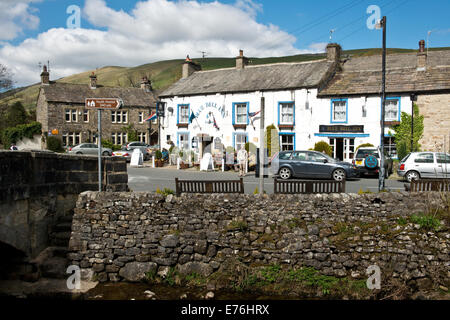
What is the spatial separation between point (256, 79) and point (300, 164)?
13.0 m

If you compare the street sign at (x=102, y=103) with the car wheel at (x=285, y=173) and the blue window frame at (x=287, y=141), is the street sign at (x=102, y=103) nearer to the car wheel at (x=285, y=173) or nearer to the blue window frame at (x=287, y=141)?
the car wheel at (x=285, y=173)

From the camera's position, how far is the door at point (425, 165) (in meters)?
16.8

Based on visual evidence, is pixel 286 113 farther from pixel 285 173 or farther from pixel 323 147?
pixel 285 173

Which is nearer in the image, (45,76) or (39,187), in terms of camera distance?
(39,187)

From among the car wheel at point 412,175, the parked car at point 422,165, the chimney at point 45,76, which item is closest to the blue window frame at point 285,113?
the parked car at point 422,165

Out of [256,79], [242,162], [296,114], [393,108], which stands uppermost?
[256,79]

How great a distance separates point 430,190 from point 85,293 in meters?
9.41

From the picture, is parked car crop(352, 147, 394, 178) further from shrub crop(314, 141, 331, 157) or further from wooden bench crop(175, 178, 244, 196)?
wooden bench crop(175, 178, 244, 196)

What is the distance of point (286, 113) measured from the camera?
26.9m

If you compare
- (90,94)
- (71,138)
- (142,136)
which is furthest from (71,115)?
(142,136)

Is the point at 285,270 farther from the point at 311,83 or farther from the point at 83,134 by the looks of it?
the point at 83,134

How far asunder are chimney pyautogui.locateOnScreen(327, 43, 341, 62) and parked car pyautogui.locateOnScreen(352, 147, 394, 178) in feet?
31.2

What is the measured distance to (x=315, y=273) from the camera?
9570 millimetres

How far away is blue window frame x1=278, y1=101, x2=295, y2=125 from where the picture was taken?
87.7 ft
